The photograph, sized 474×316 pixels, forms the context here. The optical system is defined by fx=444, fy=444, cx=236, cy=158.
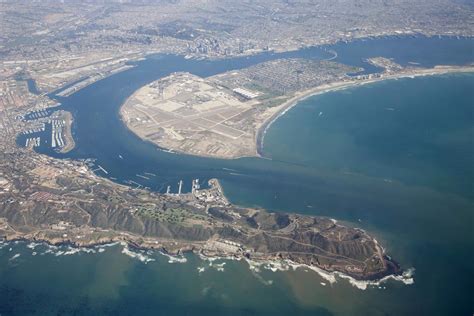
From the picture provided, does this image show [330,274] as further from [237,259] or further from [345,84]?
[345,84]

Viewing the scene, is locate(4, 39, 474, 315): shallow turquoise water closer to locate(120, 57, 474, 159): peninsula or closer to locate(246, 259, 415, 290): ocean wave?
locate(246, 259, 415, 290): ocean wave

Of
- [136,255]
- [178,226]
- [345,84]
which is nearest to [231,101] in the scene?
[345,84]

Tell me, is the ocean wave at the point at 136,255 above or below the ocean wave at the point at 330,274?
below

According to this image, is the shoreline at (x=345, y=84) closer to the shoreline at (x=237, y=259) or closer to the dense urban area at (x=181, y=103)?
the dense urban area at (x=181, y=103)

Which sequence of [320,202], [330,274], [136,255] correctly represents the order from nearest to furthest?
[330,274]
[136,255]
[320,202]

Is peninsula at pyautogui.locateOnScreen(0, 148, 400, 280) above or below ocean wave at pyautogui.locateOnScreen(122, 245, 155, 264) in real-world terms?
above

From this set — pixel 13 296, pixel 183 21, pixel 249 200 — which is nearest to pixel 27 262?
pixel 13 296

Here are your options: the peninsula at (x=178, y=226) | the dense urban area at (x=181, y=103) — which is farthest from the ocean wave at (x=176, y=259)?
the dense urban area at (x=181, y=103)

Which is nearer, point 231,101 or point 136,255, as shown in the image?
point 136,255

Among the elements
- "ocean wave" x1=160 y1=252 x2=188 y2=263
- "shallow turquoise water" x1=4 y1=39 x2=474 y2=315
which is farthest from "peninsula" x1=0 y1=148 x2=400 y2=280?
"shallow turquoise water" x1=4 y1=39 x2=474 y2=315

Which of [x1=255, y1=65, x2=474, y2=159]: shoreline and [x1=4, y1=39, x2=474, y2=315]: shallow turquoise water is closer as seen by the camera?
[x1=4, y1=39, x2=474, y2=315]: shallow turquoise water

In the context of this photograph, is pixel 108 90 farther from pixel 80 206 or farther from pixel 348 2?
pixel 348 2
